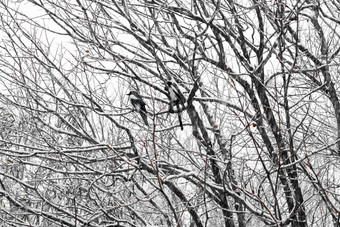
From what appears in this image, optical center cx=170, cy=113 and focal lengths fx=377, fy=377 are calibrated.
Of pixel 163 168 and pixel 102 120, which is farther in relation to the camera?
pixel 102 120

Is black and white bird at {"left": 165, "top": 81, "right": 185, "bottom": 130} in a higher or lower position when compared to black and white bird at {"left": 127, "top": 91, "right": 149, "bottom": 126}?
lower

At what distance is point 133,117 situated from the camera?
6.53m

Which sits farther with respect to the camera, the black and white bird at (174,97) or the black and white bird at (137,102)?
the black and white bird at (137,102)

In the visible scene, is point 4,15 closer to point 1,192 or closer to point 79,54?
point 79,54

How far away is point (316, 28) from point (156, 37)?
7.77 feet

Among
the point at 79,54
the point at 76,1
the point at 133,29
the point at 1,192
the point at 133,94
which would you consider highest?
the point at 76,1

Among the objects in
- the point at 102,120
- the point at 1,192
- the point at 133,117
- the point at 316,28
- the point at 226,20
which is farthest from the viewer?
the point at 102,120

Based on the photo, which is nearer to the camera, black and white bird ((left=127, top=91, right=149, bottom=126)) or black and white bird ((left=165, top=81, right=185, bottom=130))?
black and white bird ((left=165, top=81, right=185, bottom=130))

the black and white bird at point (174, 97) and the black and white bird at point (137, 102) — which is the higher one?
the black and white bird at point (137, 102)

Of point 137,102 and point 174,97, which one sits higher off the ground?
point 137,102

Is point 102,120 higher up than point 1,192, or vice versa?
point 102,120

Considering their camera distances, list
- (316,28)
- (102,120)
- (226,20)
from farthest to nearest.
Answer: (102,120)
(316,28)
(226,20)

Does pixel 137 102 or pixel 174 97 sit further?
pixel 137 102

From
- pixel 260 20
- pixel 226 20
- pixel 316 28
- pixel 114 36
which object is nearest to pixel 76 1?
pixel 114 36
